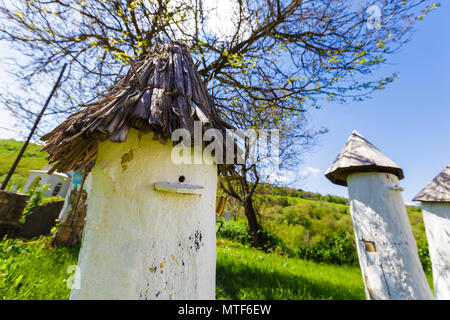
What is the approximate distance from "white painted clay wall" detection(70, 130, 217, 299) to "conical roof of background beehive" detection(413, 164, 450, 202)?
3458 millimetres

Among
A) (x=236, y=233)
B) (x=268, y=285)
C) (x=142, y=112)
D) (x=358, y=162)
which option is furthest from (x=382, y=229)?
(x=236, y=233)

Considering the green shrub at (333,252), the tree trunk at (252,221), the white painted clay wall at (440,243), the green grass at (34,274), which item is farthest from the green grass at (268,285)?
the green shrub at (333,252)

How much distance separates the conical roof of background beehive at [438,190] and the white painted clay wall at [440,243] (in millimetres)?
106

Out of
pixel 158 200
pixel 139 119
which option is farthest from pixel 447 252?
pixel 139 119

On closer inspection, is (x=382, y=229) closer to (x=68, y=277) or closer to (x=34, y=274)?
(x=68, y=277)

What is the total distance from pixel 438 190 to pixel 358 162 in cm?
156

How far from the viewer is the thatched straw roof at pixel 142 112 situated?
1.31 m

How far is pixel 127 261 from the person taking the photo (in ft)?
4.18

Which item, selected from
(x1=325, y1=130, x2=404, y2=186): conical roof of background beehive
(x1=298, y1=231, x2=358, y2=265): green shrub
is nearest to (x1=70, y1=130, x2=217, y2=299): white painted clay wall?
(x1=325, y1=130, x2=404, y2=186): conical roof of background beehive

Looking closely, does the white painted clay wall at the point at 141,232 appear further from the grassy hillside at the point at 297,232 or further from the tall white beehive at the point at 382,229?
the grassy hillside at the point at 297,232

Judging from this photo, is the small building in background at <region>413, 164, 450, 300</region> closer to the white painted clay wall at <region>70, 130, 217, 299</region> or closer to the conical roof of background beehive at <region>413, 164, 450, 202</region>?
the conical roof of background beehive at <region>413, 164, 450, 202</region>

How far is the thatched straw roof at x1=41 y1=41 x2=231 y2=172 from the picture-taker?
131cm

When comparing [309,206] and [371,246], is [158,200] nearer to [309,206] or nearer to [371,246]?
[371,246]
